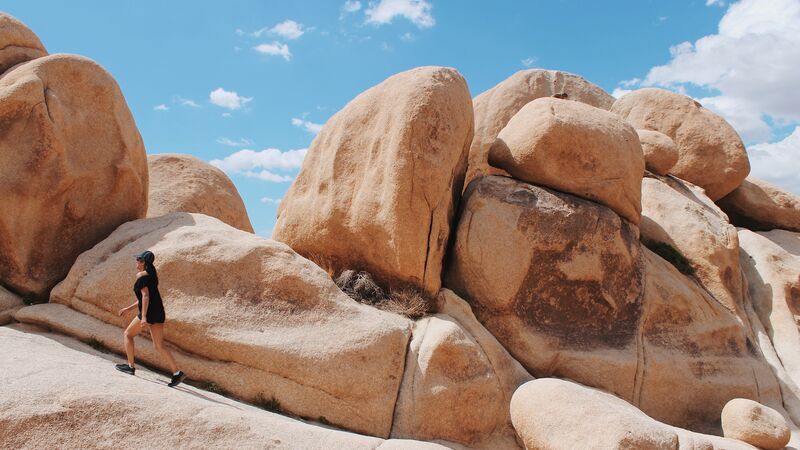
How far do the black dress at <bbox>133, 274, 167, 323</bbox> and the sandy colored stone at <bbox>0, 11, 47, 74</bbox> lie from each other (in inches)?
200

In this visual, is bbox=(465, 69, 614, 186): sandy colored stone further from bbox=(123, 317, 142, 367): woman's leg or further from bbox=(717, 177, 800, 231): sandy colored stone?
bbox=(123, 317, 142, 367): woman's leg

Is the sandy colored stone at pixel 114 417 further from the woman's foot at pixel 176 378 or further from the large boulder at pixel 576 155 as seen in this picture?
the large boulder at pixel 576 155

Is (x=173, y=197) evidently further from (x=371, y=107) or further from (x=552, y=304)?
(x=552, y=304)

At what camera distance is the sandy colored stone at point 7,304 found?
8.36m

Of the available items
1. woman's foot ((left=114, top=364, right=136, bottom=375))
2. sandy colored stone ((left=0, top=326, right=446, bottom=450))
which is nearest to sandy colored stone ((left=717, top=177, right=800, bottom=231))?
sandy colored stone ((left=0, top=326, right=446, bottom=450))

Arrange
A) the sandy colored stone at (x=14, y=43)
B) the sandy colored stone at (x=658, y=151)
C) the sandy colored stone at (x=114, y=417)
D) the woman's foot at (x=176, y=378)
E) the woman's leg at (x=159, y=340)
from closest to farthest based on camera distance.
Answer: the sandy colored stone at (x=114, y=417) → the woman's foot at (x=176, y=378) → the woman's leg at (x=159, y=340) → the sandy colored stone at (x=14, y=43) → the sandy colored stone at (x=658, y=151)

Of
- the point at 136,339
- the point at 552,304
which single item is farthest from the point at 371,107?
the point at 136,339

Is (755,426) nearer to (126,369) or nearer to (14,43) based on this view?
(126,369)

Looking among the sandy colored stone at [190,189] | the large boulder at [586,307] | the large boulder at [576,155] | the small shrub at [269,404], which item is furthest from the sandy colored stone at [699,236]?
the sandy colored stone at [190,189]

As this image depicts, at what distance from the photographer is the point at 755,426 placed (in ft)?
28.8

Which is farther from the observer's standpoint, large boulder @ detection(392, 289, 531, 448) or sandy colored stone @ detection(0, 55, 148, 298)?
sandy colored stone @ detection(0, 55, 148, 298)

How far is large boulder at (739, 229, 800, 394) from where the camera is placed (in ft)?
39.6

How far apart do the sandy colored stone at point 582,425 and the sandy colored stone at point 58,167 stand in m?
6.55

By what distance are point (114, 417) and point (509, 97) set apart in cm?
1172
